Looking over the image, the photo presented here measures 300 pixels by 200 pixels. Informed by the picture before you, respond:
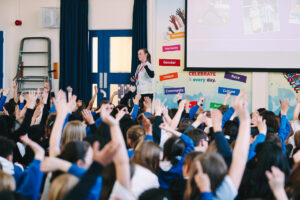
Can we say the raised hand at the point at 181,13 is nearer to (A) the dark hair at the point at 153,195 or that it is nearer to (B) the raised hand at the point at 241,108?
(B) the raised hand at the point at 241,108

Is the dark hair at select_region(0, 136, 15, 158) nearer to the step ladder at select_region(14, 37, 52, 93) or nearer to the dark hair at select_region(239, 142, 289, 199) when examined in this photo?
the dark hair at select_region(239, 142, 289, 199)

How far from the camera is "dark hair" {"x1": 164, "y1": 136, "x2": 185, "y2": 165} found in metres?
2.67

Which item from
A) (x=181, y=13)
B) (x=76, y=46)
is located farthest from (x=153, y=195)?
(x=76, y=46)

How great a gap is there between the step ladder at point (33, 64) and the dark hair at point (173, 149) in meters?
5.92

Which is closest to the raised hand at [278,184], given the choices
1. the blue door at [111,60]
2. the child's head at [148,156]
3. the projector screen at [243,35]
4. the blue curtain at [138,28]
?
the child's head at [148,156]

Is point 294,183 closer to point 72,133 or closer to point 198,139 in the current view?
point 198,139

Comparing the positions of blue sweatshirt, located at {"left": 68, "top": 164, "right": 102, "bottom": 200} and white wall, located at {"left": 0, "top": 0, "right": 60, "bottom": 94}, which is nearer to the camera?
blue sweatshirt, located at {"left": 68, "top": 164, "right": 102, "bottom": 200}

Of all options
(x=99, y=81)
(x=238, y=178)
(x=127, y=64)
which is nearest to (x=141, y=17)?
(x=127, y=64)

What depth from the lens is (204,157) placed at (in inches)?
73.0

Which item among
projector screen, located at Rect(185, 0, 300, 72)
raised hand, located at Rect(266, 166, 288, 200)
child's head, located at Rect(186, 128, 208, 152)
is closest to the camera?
raised hand, located at Rect(266, 166, 288, 200)

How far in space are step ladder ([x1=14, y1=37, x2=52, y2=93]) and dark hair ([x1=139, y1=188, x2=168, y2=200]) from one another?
258 inches

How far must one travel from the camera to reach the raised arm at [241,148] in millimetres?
1931

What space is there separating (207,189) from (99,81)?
21.5 feet

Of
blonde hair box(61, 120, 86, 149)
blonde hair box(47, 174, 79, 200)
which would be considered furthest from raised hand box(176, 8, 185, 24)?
blonde hair box(47, 174, 79, 200)
